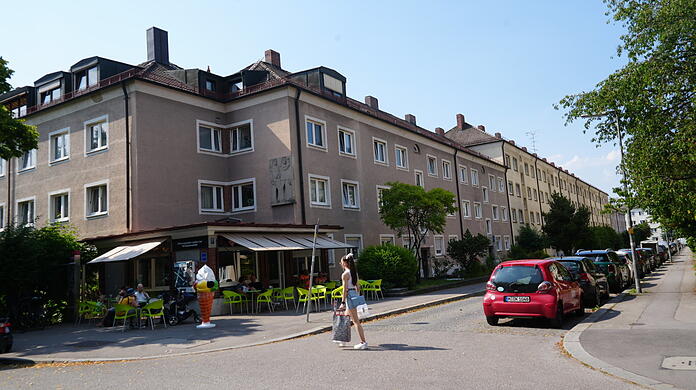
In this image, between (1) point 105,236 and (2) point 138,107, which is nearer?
(1) point 105,236

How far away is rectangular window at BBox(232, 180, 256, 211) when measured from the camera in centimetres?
2575

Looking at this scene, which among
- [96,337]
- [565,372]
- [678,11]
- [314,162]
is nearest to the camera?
[565,372]

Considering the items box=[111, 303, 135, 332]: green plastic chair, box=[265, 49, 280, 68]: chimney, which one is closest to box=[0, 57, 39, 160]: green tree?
box=[111, 303, 135, 332]: green plastic chair

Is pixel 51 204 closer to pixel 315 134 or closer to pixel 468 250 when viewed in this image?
pixel 315 134

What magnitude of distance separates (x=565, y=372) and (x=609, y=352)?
156 centimetres

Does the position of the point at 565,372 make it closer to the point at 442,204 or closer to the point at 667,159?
the point at 667,159

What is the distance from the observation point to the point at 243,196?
2617 centimetres

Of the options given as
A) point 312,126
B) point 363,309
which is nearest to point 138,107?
point 312,126

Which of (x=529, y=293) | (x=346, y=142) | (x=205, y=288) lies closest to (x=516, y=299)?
(x=529, y=293)

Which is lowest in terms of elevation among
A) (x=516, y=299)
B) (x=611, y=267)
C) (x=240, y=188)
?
(x=516, y=299)

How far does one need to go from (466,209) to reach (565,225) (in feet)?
→ 41.0

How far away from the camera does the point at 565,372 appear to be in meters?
7.05

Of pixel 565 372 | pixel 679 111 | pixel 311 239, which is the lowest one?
pixel 565 372

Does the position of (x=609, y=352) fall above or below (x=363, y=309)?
below
